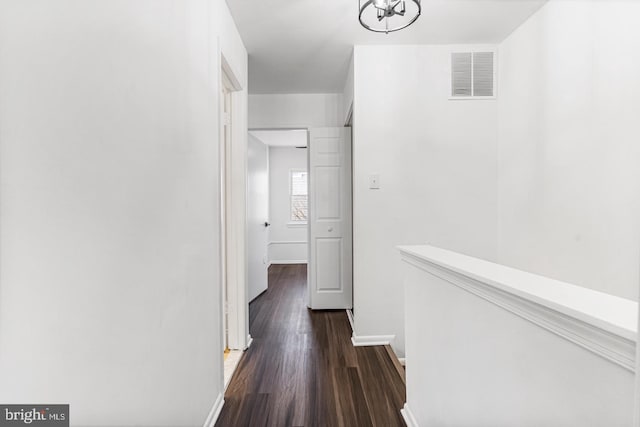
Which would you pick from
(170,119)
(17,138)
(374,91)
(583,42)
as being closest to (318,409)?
(170,119)

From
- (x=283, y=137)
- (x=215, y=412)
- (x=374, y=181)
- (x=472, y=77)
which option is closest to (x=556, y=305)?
(x=215, y=412)

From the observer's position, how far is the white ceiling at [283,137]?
521 cm

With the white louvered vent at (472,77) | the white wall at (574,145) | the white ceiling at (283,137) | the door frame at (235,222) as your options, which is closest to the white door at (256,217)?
the white ceiling at (283,137)

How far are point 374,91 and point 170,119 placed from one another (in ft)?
6.09

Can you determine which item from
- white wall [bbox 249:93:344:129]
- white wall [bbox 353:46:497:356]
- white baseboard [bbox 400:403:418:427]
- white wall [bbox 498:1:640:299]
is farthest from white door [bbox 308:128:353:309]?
white baseboard [bbox 400:403:418:427]

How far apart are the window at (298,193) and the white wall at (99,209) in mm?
5167

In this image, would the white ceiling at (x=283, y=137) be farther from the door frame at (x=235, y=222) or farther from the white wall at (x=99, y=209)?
the white wall at (x=99, y=209)

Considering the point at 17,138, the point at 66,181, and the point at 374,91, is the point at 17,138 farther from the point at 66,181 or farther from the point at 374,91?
the point at 374,91

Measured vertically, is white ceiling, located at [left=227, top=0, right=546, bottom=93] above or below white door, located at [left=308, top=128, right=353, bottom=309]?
above

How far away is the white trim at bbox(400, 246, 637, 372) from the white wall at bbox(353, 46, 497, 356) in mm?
1519

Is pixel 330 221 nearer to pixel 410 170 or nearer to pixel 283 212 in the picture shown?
pixel 410 170

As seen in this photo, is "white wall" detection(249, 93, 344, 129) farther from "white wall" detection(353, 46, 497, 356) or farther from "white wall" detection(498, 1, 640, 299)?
"white wall" detection(498, 1, 640, 299)

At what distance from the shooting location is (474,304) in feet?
3.33

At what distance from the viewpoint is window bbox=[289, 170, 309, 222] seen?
21.7 feet
